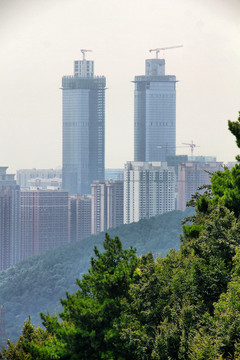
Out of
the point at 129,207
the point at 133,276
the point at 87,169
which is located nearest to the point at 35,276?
the point at 129,207

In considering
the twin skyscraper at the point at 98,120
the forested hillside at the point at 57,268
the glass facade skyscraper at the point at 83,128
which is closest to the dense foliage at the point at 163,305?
the forested hillside at the point at 57,268

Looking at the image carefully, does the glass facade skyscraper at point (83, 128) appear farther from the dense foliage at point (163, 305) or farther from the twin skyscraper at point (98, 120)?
the dense foliage at point (163, 305)

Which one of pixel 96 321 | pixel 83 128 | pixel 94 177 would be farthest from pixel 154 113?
pixel 96 321

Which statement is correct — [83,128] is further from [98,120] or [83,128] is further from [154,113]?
[154,113]

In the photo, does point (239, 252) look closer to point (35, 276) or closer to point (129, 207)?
point (35, 276)

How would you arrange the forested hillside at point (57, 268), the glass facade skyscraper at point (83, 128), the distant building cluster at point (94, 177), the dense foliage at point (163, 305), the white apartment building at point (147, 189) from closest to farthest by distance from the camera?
the dense foliage at point (163, 305) → the forested hillside at point (57, 268) → the white apartment building at point (147, 189) → the distant building cluster at point (94, 177) → the glass facade skyscraper at point (83, 128)

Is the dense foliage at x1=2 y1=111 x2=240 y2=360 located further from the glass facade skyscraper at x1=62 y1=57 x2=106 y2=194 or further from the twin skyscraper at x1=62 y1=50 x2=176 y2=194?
the glass facade skyscraper at x1=62 y1=57 x2=106 y2=194
